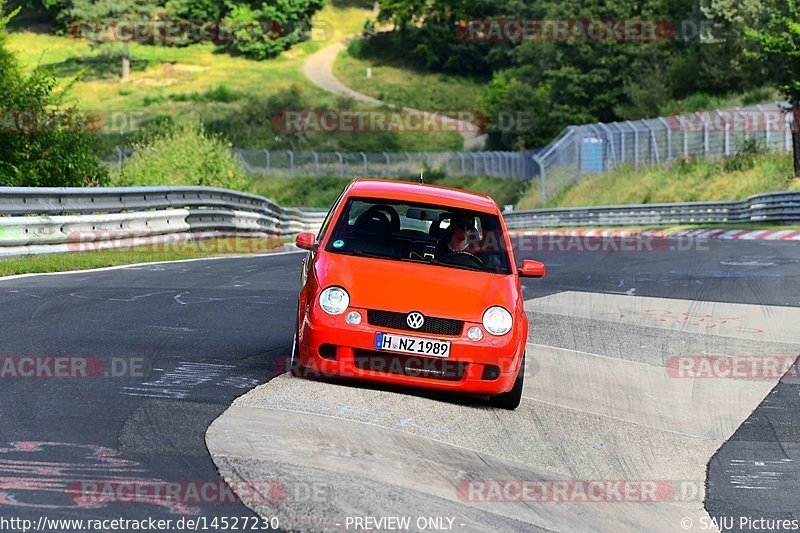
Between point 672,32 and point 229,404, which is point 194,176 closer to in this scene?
point 229,404

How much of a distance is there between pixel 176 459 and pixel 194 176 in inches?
968

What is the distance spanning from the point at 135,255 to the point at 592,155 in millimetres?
36298

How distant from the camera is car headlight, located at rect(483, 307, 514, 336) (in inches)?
338

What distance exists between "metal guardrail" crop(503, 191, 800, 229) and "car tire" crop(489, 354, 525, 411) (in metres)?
27.0

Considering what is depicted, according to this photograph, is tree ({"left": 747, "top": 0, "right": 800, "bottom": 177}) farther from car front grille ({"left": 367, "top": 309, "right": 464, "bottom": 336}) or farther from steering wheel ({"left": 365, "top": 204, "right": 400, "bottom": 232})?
car front grille ({"left": 367, "top": 309, "right": 464, "bottom": 336})

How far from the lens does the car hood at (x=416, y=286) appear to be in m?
8.48

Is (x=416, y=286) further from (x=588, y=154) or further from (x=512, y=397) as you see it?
(x=588, y=154)

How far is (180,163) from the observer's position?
29969 mm

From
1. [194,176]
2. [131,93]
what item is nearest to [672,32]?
[131,93]

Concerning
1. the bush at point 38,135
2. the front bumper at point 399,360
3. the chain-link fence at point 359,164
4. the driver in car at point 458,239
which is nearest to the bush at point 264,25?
the chain-link fence at point 359,164

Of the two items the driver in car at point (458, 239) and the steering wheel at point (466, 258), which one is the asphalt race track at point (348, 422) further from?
the driver in car at point (458, 239)

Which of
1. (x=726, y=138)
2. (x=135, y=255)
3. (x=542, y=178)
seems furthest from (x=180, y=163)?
(x=542, y=178)

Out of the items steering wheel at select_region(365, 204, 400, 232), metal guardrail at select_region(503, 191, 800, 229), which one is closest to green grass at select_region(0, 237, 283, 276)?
steering wheel at select_region(365, 204, 400, 232)

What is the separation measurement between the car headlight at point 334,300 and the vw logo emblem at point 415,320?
1.43ft
